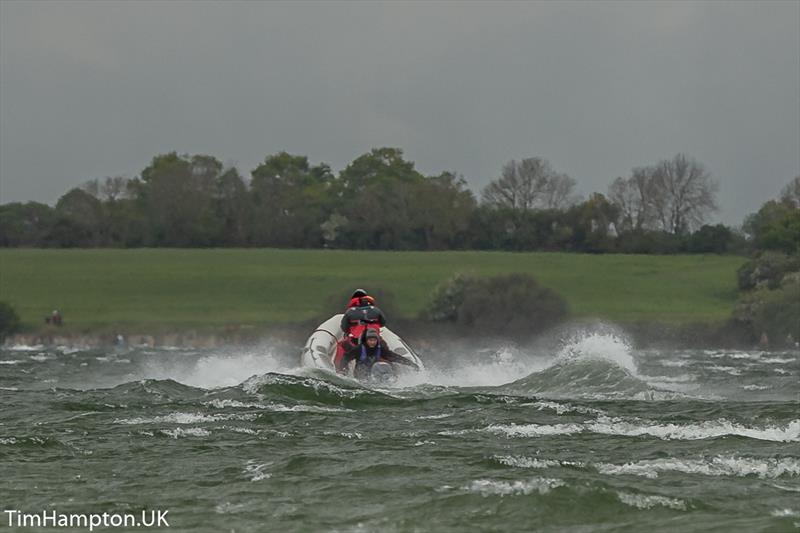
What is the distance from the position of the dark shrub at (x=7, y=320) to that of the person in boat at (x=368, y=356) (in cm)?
4288

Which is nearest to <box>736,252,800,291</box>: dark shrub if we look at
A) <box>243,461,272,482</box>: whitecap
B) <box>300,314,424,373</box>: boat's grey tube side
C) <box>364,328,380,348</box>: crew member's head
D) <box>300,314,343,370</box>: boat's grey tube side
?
<box>300,314,343,370</box>: boat's grey tube side

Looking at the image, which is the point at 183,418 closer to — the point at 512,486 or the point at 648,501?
the point at 512,486

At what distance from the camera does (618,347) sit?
40344mm

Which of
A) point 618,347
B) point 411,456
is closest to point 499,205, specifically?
point 618,347

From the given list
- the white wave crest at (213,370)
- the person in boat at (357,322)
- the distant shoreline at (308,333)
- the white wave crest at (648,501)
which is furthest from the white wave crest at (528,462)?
the distant shoreline at (308,333)

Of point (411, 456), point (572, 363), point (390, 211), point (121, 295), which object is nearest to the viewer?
point (411, 456)

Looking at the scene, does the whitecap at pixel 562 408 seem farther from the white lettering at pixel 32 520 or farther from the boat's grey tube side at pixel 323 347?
the white lettering at pixel 32 520

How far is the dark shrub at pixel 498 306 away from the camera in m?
68.4

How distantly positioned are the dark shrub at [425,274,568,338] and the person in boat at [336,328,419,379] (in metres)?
34.7

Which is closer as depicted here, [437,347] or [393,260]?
[437,347]

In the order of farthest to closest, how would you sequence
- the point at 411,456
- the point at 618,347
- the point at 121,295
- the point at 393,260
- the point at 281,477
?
the point at 393,260
the point at 121,295
the point at 618,347
the point at 411,456
the point at 281,477

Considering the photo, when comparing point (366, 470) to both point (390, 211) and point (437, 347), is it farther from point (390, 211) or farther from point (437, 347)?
point (390, 211)

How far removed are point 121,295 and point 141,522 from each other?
257 feet

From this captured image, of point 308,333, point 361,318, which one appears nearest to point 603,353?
point 361,318
